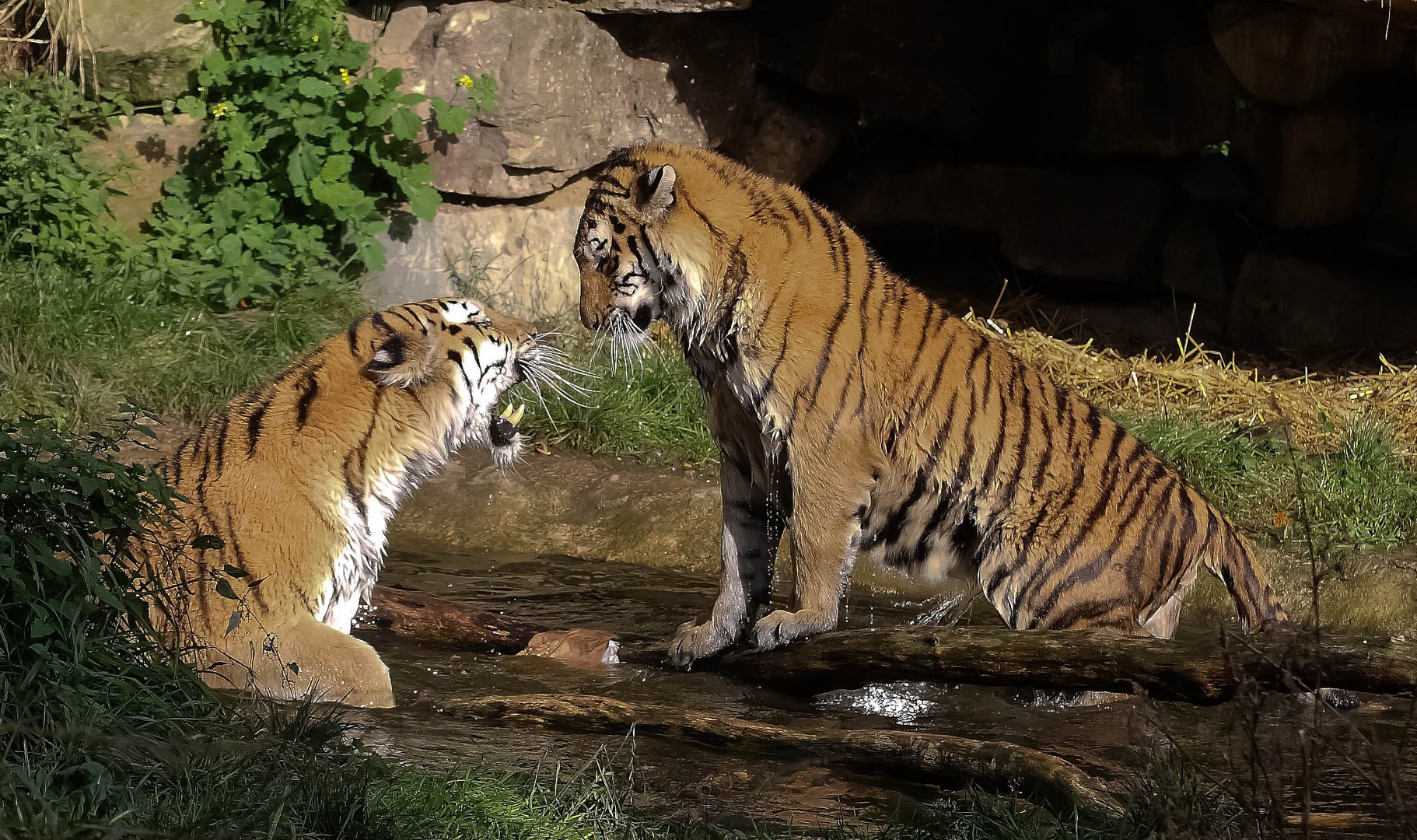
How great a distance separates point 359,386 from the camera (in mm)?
4262

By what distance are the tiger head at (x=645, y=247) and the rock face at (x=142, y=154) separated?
11.8ft

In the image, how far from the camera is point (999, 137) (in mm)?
9758

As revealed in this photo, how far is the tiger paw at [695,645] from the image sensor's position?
4.81 m

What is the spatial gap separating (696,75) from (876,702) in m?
4.67

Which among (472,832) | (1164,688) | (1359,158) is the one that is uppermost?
(1359,158)

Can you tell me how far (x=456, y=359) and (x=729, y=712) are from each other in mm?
1280

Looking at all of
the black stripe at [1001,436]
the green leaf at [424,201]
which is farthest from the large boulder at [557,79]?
the black stripe at [1001,436]

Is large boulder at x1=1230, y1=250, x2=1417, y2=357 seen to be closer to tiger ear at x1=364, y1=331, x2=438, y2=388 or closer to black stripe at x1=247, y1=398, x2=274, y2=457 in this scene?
tiger ear at x1=364, y1=331, x2=438, y2=388

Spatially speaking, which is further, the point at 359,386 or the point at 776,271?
the point at 776,271

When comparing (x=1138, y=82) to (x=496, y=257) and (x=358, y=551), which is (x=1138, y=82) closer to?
(x=496, y=257)

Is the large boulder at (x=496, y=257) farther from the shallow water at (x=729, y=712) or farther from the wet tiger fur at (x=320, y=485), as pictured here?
the wet tiger fur at (x=320, y=485)

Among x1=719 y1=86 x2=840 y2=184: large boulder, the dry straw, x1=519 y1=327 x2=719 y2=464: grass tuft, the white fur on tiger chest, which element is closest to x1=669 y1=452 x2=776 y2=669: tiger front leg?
the white fur on tiger chest

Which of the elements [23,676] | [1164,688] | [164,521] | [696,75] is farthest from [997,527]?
[696,75]

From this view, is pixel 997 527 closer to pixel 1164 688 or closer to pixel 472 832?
pixel 1164 688
